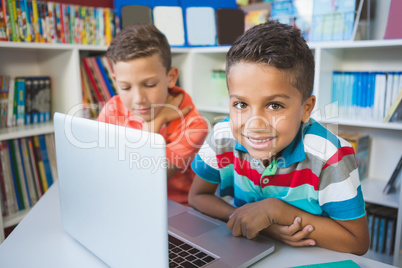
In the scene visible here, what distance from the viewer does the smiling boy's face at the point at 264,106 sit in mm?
737

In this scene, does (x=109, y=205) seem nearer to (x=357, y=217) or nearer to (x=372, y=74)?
(x=357, y=217)

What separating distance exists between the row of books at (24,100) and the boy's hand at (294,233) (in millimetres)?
1536

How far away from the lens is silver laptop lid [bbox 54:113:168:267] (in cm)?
50

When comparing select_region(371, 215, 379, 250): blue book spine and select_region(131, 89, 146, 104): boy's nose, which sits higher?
→ select_region(131, 89, 146, 104): boy's nose

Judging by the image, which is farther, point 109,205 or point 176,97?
point 176,97

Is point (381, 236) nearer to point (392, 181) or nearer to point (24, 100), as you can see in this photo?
point (392, 181)

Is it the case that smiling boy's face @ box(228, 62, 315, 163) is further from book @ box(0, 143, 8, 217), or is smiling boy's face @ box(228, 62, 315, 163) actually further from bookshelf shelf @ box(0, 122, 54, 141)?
book @ box(0, 143, 8, 217)

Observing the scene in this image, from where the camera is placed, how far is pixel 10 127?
1.73 meters

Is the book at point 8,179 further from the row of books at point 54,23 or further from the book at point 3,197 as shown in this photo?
the row of books at point 54,23

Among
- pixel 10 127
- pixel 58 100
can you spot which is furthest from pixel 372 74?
pixel 10 127

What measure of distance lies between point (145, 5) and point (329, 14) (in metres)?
1.12

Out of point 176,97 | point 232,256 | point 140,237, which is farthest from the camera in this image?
point 176,97

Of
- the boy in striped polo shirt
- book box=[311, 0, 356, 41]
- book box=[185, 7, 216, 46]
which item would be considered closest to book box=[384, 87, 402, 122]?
book box=[311, 0, 356, 41]

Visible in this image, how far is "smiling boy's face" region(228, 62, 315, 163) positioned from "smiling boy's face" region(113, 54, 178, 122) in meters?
0.51
